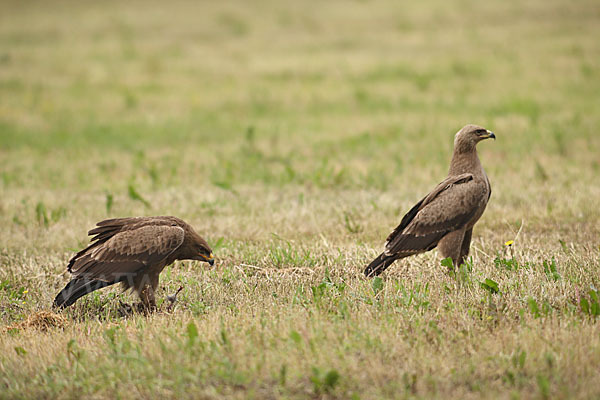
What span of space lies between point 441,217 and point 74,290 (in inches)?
137

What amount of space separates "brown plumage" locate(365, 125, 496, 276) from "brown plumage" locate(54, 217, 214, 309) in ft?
6.23

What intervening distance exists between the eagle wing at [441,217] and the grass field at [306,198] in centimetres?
35

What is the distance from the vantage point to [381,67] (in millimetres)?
21484

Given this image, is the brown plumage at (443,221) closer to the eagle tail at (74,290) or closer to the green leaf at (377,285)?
the green leaf at (377,285)

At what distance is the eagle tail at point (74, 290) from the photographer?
5.78 metres

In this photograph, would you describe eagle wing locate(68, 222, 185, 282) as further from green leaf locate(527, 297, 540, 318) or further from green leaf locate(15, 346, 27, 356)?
green leaf locate(527, 297, 540, 318)

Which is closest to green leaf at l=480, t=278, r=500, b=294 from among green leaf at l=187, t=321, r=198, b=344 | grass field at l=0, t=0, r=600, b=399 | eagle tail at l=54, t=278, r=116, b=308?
grass field at l=0, t=0, r=600, b=399

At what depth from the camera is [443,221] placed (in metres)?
6.41

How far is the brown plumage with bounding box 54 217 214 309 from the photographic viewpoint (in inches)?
231

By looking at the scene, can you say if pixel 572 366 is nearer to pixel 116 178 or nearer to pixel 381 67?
pixel 116 178

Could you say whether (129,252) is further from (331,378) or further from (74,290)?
(331,378)

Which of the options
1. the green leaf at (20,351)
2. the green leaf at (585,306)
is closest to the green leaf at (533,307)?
the green leaf at (585,306)

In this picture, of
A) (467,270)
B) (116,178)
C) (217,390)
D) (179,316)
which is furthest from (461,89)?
→ (217,390)

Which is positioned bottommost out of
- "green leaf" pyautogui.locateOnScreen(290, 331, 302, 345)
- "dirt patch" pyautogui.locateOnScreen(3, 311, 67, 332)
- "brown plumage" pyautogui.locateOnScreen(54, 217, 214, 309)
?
"dirt patch" pyautogui.locateOnScreen(3, 311, 67, 332)
